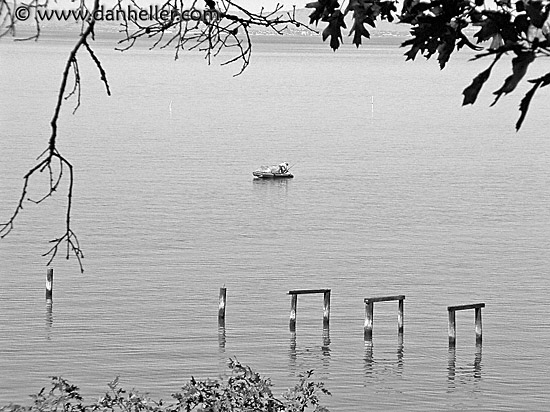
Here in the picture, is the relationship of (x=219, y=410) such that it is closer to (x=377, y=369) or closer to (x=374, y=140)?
(x=377, y=369)

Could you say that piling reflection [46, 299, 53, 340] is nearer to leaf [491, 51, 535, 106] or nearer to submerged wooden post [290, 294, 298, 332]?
submerged wooden post [290, 294, 298, 332]

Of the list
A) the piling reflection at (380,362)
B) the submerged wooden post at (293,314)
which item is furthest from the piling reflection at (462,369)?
the submerged wooden post at (293,314)

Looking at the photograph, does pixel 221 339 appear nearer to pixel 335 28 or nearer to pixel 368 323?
pixel 368 323

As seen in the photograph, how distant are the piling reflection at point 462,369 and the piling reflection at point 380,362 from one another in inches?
65.7

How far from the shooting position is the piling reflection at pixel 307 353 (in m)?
38.0

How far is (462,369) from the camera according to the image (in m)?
37.1

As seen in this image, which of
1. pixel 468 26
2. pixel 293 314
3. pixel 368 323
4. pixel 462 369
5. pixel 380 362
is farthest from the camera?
pixel 293 314

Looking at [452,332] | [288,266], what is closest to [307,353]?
[452,332]

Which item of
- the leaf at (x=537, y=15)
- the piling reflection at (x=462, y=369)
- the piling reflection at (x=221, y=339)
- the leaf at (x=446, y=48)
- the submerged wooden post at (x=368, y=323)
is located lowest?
the piling reflection at (x=462, y=369)

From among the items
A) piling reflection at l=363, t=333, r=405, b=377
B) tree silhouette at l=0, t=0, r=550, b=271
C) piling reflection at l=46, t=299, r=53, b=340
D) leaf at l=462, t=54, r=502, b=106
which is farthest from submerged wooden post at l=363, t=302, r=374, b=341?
leaf at l=462, t=54, r=502, b=106

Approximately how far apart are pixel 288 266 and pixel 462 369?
1816 cm

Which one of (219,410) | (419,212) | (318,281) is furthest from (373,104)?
(219,410)

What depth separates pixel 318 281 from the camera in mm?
50562

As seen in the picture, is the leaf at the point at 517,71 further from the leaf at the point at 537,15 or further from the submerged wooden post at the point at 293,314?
the submerged wooden post at the point at 293,314
